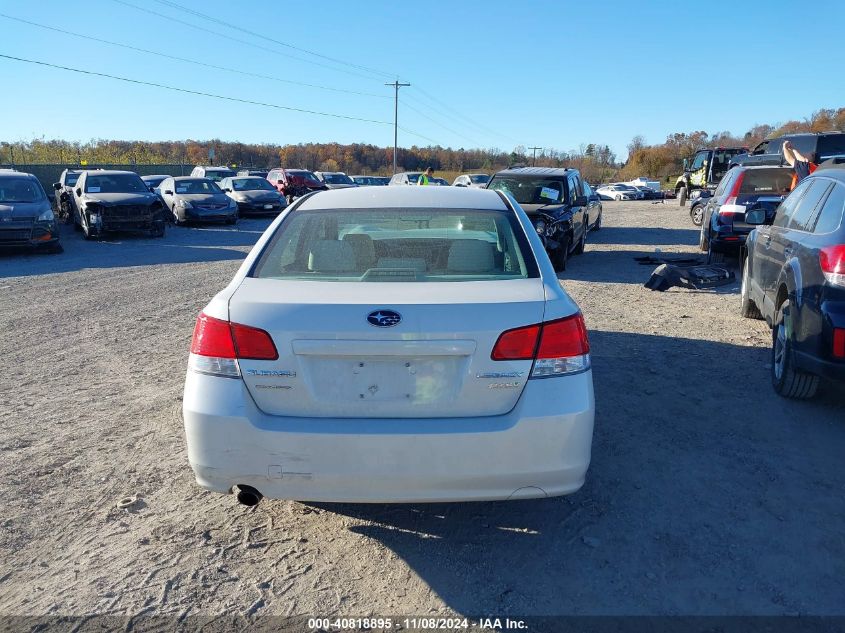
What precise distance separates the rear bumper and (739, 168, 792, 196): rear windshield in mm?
9556

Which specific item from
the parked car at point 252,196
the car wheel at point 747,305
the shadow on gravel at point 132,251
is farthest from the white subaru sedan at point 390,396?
the parked car at point 252,196

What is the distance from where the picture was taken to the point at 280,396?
2779 mm

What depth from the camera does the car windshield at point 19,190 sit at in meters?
14.0

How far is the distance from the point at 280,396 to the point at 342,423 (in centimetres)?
28

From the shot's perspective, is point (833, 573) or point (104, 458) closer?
point (833, 573)

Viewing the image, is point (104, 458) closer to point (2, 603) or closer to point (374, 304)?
point (2, 603)

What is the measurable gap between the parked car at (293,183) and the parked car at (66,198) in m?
10.4

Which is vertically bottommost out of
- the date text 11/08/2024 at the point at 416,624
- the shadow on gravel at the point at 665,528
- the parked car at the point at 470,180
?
the date text 11/08/2024 at the point at 416,624

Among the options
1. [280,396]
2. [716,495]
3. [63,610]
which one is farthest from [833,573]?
[63,610]

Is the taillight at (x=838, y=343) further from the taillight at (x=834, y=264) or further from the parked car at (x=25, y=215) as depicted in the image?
the parked car at (x=25, y=215)

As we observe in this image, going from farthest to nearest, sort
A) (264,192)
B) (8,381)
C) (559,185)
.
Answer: (264,192)
(559,185)
(8,381)

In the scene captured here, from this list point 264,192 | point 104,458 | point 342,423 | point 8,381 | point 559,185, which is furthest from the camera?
point 264,192

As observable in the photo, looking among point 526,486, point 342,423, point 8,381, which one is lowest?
point 8,381

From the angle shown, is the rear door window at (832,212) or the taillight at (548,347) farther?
the rear door window at (832,212)
